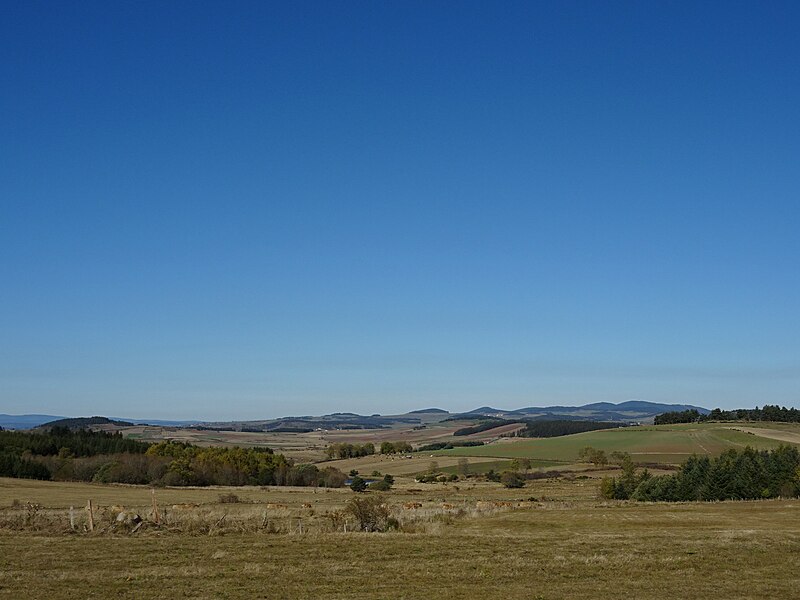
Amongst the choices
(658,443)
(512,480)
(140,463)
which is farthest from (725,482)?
(140,463)

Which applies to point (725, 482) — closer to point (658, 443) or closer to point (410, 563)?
point (410, 563)

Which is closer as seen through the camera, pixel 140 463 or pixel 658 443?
pixel 140 463

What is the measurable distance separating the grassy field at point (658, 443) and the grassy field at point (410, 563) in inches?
3912

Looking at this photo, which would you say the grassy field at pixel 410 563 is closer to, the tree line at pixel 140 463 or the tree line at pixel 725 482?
the tree line at pixel 725 482

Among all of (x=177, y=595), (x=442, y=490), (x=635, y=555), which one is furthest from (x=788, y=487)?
(x=177, y=595)

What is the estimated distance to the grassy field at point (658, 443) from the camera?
129 meters

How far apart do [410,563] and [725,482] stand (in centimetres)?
6413

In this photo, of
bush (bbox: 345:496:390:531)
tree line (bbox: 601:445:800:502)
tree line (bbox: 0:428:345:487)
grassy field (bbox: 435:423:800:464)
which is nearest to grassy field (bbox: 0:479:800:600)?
bush (bbox: 345:496:390:531)

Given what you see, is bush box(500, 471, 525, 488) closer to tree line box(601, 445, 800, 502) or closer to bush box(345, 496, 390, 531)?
tree line box(601, 445, 800, 502)

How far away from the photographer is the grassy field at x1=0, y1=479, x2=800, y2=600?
61.5ft

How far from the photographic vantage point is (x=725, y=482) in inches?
3027

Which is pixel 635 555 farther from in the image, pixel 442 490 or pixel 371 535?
pixel 442 490

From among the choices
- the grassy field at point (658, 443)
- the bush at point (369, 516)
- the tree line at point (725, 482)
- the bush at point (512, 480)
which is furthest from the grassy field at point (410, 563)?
the grassy field at point (658, 443)

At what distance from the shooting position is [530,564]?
23344mm
